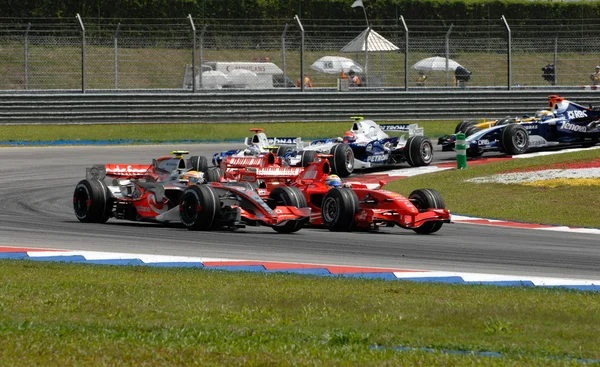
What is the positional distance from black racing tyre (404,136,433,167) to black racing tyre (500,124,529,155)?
2514 millimetres

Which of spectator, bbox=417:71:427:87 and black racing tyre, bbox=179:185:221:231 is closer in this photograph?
black racing tyre, bbox=179:185:221:231

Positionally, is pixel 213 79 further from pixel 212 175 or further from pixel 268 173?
pixel 268 173

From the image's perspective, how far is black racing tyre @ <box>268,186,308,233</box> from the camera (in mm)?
14281

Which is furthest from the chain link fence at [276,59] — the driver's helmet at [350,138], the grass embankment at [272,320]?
the grass embankment at [272,320]

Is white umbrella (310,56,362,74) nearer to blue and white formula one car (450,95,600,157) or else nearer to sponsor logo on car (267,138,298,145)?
blue and white formula one car (450,95,600,157)

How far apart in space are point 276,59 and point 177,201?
18.4m

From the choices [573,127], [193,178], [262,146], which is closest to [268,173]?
[193,178]

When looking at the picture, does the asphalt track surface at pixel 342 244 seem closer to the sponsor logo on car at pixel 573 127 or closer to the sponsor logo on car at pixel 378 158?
the sponsor logo on car at pixel 378 158

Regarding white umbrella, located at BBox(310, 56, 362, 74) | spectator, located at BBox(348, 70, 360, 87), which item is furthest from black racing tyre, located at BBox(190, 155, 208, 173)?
white umbrella, located at BBox(310, 56, 362, 74)

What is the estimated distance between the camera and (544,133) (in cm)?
2650

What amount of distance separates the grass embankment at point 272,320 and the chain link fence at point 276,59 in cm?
2136

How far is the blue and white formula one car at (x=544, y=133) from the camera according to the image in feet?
83.9

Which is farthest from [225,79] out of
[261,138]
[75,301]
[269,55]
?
[75,301]

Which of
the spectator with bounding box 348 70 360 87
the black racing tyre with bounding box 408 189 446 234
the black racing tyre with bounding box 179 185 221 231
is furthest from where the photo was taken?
the spectator with bounding box 348 70 360 87
